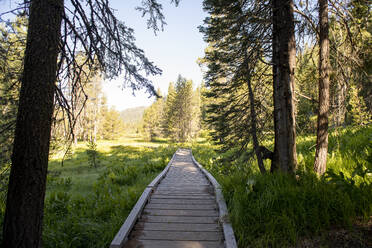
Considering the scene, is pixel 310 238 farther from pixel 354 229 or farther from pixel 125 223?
pixel 125 223

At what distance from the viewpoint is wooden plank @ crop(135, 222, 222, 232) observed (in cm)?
351

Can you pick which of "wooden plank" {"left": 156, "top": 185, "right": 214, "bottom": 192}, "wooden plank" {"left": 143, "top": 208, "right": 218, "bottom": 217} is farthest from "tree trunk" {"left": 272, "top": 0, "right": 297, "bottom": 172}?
"wooden plank" {"left": 156, "top": 185, "right": 214, "bottom": 192}

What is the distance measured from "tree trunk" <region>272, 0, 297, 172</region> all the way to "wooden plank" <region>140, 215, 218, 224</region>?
1.89 m

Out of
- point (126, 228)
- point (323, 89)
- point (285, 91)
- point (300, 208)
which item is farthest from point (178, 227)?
point (323, 89)

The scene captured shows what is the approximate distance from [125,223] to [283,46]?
485 cm

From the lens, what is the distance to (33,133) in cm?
260

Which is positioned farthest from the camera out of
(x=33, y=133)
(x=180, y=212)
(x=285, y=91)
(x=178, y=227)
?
(x=180, y=212)

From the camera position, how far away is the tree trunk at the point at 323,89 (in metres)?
4.29

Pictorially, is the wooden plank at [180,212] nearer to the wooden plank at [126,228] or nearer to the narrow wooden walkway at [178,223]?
the narrow wooden walkway at [178,223]

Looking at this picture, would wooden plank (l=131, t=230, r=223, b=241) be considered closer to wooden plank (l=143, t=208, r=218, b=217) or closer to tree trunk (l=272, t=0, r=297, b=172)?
wooden plank (l=143, t=208, r=218, b=217)

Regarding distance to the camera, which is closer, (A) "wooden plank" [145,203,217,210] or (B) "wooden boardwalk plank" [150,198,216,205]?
(A) "wooden plank" [145,203,217,210]

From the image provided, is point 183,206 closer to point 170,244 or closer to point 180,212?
point 180,212

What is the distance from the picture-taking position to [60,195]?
18.0ft

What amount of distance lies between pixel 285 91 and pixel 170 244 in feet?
12.2
